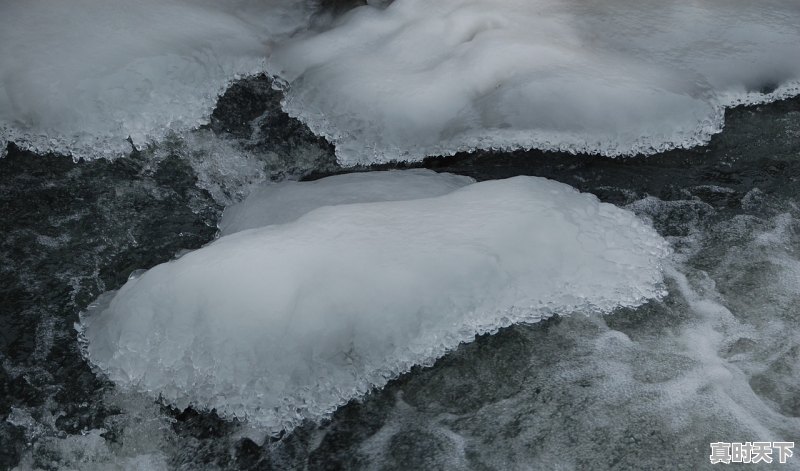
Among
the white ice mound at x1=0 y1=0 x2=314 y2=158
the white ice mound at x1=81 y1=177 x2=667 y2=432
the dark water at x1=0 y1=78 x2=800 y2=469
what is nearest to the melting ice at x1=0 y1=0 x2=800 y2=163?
the white ice mound at x1=0 y1=0 x2=314 y2=158

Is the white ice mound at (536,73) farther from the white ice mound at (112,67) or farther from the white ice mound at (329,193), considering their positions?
the white ice mound at (112,67)

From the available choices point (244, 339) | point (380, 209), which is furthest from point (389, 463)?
point (380, 209)

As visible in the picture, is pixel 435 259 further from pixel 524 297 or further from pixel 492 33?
pixel 492 33

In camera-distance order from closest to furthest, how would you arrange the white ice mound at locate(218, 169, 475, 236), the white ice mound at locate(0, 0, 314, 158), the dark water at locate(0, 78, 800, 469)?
the dark water at locate(0, 78, 800, 469) → the white ice mound at locate(218, 169, 475, 236) → the white ice mound at locate(0, 0, 314, 158)

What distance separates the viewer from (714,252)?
2867mm

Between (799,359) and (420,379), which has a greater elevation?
(420,379)

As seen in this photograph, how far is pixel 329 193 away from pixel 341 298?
722 millimetres

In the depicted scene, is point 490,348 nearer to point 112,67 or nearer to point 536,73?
point 536,73

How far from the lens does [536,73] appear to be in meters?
3.44

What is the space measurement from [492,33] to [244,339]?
78.4 inches

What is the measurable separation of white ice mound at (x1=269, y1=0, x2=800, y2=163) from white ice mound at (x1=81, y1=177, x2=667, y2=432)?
0.63 metres

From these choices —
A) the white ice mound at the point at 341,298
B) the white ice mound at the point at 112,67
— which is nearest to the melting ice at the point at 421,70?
the white ice mound at the point at 112,67

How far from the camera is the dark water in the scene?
229cm

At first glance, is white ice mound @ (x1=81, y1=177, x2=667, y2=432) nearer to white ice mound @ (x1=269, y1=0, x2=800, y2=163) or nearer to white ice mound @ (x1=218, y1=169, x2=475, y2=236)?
white ice mound @ (x1=218, y1=169, x2=475, y2=236)
